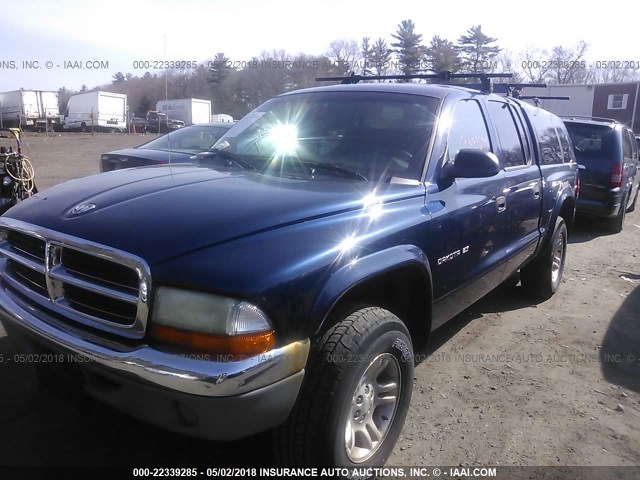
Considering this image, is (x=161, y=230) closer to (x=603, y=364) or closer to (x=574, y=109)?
(x=603, y=364)

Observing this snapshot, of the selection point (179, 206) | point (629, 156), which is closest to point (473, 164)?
point (179, 206)

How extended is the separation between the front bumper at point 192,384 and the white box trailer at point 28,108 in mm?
36975

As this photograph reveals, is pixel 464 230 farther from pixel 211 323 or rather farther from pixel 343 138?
pixel 211 323

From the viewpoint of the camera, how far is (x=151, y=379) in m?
1.89

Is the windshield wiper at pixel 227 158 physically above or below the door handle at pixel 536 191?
above

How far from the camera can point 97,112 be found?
36625 millimetres

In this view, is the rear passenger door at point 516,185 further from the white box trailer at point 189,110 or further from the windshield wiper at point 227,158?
the white box trailer at point 189,110

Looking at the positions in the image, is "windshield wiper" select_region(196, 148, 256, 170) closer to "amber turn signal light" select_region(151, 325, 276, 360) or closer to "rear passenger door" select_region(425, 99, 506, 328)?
"rear passenger door" select_region(425, 99, 506, 328)

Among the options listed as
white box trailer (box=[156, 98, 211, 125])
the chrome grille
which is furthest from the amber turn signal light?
white box trailer (box=[156, 98, 211, 125])

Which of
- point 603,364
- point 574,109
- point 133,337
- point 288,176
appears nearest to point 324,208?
point 288,176

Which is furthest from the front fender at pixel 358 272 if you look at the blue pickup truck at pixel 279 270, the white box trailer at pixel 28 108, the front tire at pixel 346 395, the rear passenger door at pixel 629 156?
the white box trailer at pixel 28 108

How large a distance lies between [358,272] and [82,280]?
114 centimetres

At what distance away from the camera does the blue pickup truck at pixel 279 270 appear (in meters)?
1.91

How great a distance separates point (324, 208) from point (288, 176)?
0.65 metres
